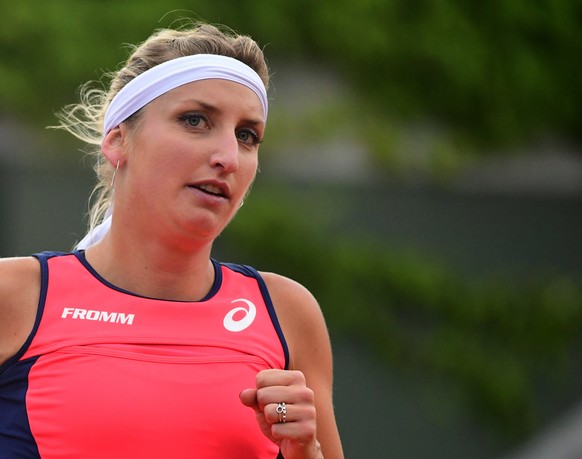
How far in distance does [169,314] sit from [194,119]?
0.45 m

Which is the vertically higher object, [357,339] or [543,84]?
[543,84]

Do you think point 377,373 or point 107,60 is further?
point 377,373

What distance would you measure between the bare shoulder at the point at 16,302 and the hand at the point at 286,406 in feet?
1.68

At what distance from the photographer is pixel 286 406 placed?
90.0 inches

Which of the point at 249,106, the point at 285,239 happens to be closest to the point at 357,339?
the point at 285,239

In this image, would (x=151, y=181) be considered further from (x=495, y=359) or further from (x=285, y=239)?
(x=495, y=359)

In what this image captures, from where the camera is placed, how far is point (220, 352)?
2502 mm

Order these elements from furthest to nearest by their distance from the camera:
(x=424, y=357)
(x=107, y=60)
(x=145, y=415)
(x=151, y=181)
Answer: (x=424, y=357) < (x=107, y=60) < (x=151, y=181) < (x=145, y=415)

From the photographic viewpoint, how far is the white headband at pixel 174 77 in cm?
256

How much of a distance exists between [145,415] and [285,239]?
5.32m

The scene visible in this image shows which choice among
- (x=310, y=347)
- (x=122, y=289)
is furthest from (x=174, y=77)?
(x=310, y=347)

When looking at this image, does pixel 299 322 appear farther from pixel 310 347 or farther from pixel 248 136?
pixel 248 136

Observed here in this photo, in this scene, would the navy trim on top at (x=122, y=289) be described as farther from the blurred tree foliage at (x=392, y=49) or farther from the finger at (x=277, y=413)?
the blurred tree foliage at (x=392, y=49)

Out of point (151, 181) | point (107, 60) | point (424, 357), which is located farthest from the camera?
point (424, 357)
